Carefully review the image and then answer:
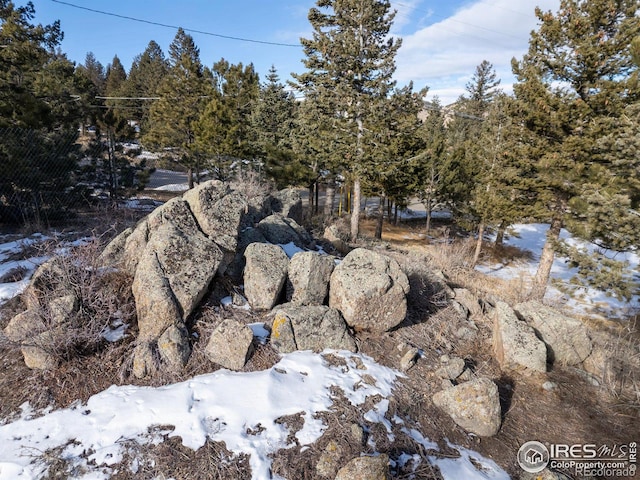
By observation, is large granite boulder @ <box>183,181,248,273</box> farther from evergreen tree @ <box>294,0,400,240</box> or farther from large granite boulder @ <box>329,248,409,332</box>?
evergreen tree @ <box>294,0,400,240</box>

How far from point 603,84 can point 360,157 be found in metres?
7.87

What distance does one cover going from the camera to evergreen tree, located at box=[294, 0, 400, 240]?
1347 cm

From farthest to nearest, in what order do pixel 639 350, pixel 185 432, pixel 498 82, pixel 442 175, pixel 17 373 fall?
pixel 498 82, pixel 442 175, pixel 639 350, pixel 17 373, pixel 185 432

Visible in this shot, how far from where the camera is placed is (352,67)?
13656 millimetres

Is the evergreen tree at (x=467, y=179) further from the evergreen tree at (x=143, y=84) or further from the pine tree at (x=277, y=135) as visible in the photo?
the evergreen tree at (x=143, y=84)

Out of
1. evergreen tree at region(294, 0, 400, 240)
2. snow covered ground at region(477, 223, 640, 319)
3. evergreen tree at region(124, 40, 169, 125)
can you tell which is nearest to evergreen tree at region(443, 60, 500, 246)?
snow covered ground at region(477, 223, 640, 319)

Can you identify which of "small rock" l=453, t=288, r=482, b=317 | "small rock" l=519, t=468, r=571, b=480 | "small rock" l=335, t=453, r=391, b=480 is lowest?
"small rock" l=519, t=468, r=571, b=480

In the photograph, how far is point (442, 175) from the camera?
20.9 meters

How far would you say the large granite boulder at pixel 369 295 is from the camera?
16.3 ft

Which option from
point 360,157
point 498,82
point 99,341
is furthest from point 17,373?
point 498,82

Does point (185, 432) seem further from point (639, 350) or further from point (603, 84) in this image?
point (603, 84)

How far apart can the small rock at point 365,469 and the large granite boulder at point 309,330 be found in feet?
5.71

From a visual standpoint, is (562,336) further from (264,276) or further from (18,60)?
(18,60)

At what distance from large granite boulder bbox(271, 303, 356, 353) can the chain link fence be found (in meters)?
7.08
